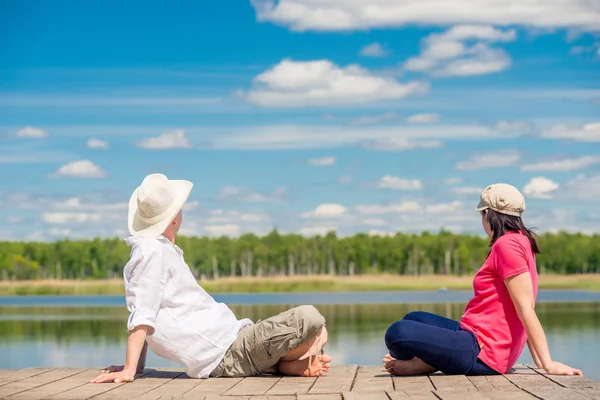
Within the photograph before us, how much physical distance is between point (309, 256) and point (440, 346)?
85.6 m

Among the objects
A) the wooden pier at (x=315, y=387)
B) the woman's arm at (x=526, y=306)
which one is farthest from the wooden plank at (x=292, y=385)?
the woman's arm at (x=526, y=306)

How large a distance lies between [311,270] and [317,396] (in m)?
87.2

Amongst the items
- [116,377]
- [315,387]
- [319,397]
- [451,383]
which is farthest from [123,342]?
[319,397]

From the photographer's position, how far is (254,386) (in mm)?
5234

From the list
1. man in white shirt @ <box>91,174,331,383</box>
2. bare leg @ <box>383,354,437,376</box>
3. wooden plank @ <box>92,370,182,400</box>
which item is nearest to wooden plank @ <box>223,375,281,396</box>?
man in white shirt @ <box>91,174,331,383</box>

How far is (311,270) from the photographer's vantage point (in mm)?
91688

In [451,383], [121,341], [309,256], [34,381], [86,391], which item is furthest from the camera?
[309,256]

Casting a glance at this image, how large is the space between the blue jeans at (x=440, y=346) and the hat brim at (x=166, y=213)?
1.54 meters

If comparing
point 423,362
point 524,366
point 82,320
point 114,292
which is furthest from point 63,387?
point 114,292

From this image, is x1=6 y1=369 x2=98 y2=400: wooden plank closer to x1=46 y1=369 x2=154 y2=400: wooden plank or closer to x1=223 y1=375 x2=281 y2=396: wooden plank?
x1=46 y1=369 x2=154 y2=400: wooden plank

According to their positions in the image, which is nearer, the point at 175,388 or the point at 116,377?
the point at 175,388

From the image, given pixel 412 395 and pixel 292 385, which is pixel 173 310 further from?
pixel 412 395

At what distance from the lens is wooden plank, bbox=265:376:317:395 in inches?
196

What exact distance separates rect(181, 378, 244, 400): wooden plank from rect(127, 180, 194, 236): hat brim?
951 millimetres
